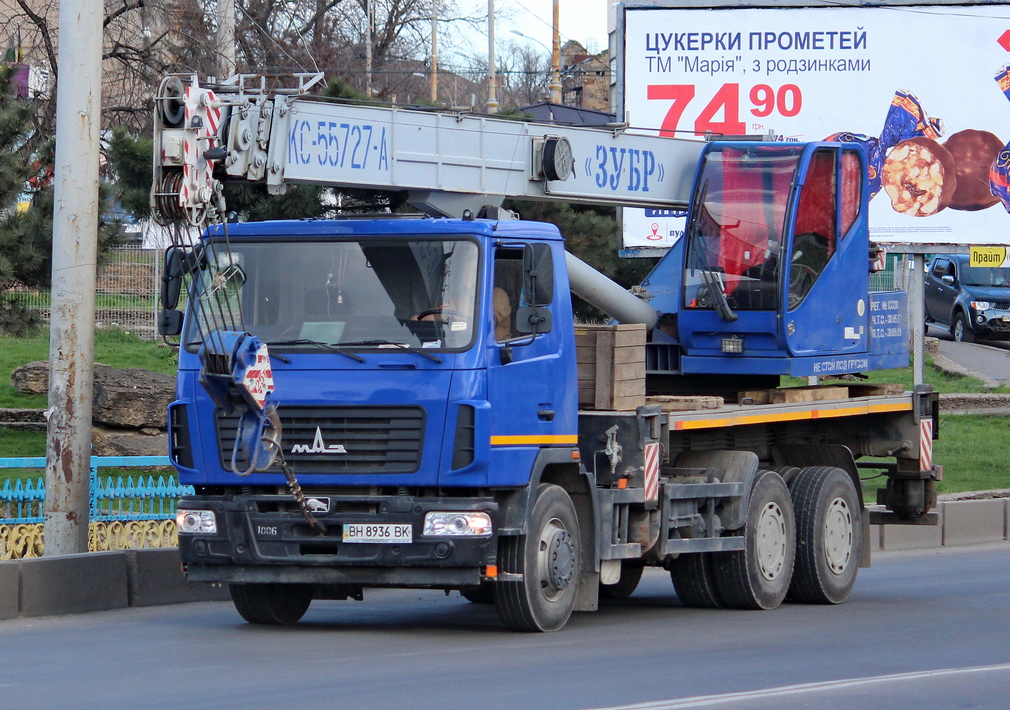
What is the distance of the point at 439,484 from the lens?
940cm

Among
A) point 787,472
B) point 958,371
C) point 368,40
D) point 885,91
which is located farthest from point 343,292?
point 368,40

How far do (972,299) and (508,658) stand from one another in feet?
88.2

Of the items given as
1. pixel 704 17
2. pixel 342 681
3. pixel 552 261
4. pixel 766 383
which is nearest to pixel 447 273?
pixel 552 261

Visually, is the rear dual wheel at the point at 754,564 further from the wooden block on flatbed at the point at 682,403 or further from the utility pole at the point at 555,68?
the utility pole at the point at 555,68

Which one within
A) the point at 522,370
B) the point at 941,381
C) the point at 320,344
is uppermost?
the point at 320,344

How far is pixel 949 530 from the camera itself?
17.5 metres

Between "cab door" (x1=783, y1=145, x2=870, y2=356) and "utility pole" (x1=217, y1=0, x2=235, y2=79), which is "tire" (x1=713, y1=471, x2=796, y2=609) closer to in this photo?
"cab door" (x1=783, y1=145, x2=870, y2=356)

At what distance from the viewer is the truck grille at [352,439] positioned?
9.43 meters

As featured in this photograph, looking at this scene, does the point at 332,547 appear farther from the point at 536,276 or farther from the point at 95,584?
the point at 95,584

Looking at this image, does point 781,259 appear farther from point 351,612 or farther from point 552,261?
point 351,612

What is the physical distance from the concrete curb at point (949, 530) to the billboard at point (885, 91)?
199 inches

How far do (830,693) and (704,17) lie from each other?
15.3m

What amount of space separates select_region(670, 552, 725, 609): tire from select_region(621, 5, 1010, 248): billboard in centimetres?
988

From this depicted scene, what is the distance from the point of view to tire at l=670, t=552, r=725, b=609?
12.1 meters
